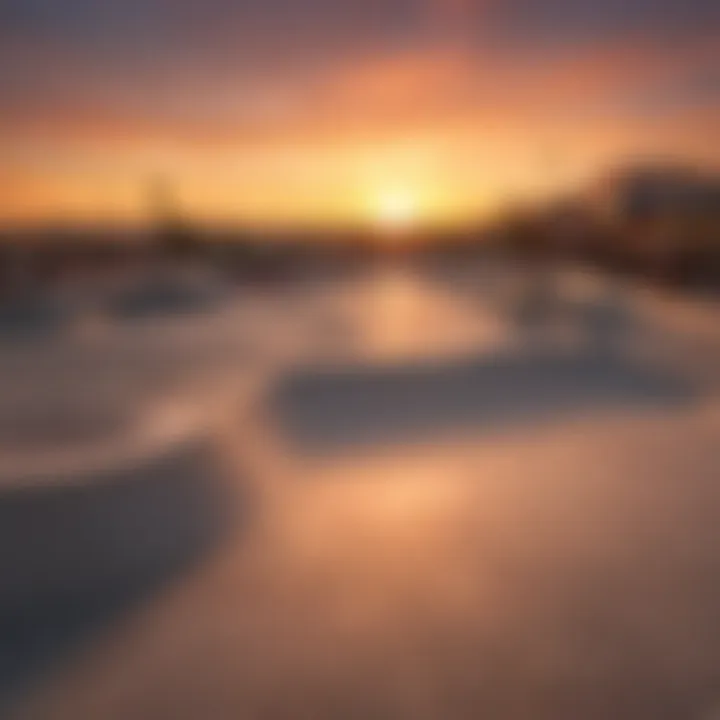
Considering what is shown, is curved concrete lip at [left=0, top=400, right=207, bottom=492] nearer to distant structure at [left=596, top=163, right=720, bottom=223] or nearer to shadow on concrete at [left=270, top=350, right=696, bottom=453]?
shadow on concrete at [left=270, top=350, right=696, bottom=453]

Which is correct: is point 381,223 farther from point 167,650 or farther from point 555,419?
point 167,650

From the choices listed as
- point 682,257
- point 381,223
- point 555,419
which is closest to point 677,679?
point 555,419

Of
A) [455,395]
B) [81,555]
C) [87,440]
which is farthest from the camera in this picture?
[455,395]

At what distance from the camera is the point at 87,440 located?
143 inches

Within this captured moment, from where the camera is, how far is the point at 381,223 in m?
5.77

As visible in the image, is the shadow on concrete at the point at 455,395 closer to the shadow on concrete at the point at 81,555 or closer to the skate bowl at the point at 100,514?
the skate bowl at the point at 100,514

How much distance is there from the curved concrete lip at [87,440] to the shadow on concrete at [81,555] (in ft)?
0.22

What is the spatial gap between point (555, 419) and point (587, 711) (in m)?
2.76

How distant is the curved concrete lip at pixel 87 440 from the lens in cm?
288

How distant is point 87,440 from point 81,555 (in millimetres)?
1050

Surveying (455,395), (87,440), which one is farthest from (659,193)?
(87,440)

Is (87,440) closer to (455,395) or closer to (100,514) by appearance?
(100,514)

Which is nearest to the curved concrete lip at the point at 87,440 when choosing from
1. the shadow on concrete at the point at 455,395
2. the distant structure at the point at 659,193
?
the shadow on concrete at the point at 455,395

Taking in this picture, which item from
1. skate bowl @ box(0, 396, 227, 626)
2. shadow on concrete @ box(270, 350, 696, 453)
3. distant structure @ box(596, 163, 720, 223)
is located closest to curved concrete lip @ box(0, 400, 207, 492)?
skate bowl @ box(0, 396, 227, 626)
